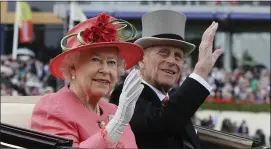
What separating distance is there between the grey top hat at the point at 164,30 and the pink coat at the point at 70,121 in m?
0.75

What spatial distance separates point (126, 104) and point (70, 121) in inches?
10.1

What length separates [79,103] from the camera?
6.58 ft

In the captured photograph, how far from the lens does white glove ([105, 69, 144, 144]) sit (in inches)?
68.0

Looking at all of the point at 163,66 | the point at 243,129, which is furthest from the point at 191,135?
the point at 243,129

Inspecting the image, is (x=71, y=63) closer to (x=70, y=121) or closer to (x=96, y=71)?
(x=96, y=71)

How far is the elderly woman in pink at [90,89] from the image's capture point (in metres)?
1.75

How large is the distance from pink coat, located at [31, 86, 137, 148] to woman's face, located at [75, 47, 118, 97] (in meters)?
0.09

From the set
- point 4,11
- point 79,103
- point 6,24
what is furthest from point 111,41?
point 6,24

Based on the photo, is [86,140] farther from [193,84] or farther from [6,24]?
[6,24]

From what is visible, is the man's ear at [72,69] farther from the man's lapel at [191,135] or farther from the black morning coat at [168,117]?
the man's lapel at [191,135]

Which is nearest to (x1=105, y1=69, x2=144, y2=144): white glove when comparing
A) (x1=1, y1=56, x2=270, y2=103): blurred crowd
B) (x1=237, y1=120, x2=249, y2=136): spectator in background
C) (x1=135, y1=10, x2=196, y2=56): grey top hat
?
(x1=135, y1=10, x2=196, y2=56): grey top hat

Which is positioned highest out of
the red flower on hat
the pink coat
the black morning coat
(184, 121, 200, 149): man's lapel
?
the red flower on hat

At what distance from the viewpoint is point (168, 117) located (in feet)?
7.46

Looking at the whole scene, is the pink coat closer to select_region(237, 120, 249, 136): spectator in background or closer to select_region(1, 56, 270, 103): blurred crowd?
select_region(237, 120, 249, 136): spectator in background
